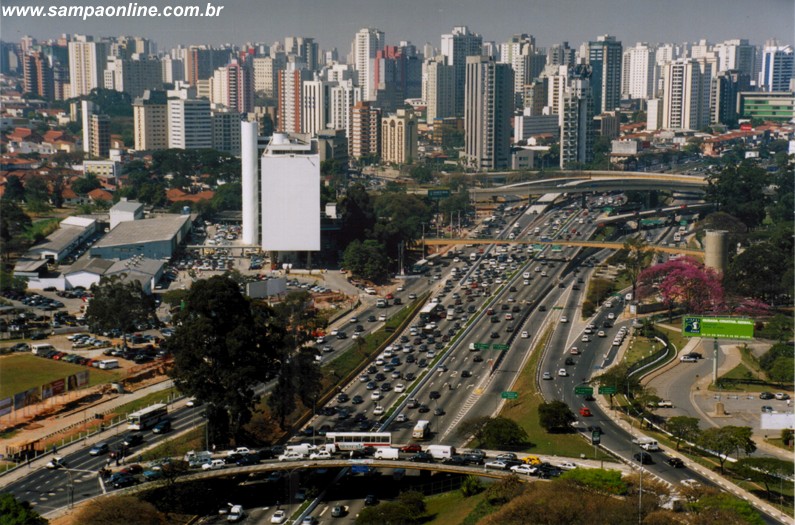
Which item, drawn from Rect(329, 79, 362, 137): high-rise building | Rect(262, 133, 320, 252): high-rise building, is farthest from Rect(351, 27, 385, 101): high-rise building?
Rect(262, 133, 320, 252): high-rise building

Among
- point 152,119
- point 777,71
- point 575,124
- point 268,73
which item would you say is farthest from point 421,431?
point 777,71

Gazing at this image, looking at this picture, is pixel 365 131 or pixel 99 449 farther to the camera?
pixel 365 131

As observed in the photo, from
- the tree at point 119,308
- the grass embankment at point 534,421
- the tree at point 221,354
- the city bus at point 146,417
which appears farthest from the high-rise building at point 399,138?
the tree at point 221,354

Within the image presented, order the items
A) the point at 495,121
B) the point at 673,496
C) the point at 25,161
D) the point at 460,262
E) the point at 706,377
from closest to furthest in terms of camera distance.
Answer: the point at 673,496
the point at 706,377
the point at 460,262
the point at 25,161
the point at 495,121

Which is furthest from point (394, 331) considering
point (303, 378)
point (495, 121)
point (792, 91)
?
point (792, 91)

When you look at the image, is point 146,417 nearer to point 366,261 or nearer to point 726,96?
point 366,261

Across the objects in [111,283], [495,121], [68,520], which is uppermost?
[495,121]

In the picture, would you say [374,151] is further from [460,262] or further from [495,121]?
[460,262]
